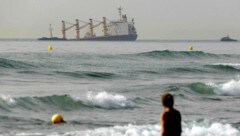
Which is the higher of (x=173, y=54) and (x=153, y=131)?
(x=153, y=131)

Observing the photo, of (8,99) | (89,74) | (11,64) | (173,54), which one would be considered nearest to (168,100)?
(8,99)

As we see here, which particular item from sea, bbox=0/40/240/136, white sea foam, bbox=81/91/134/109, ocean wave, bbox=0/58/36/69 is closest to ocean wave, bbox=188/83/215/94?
sea, bbox=0/40/240/136

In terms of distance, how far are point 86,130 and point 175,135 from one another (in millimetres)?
8532

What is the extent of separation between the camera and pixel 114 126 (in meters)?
20.4

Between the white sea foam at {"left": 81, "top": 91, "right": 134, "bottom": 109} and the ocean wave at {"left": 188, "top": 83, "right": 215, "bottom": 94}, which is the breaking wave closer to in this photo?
the ocean wave at {"left": 188, "top": 83, "right": 215, "bottom": 94}

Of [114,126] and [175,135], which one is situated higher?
[175,135]

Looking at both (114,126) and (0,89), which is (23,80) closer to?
(0,89)

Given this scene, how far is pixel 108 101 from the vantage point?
1060 inches

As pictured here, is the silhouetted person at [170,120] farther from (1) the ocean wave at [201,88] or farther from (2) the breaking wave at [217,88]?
(1) the ocean wave at [201,88]

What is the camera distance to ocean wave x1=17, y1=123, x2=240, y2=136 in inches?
753

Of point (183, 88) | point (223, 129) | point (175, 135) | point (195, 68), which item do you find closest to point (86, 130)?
point (223, 129)

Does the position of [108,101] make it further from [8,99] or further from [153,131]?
[153,131]

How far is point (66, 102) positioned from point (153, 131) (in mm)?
7122

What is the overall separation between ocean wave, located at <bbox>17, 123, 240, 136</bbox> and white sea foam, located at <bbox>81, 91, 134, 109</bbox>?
5736mm
